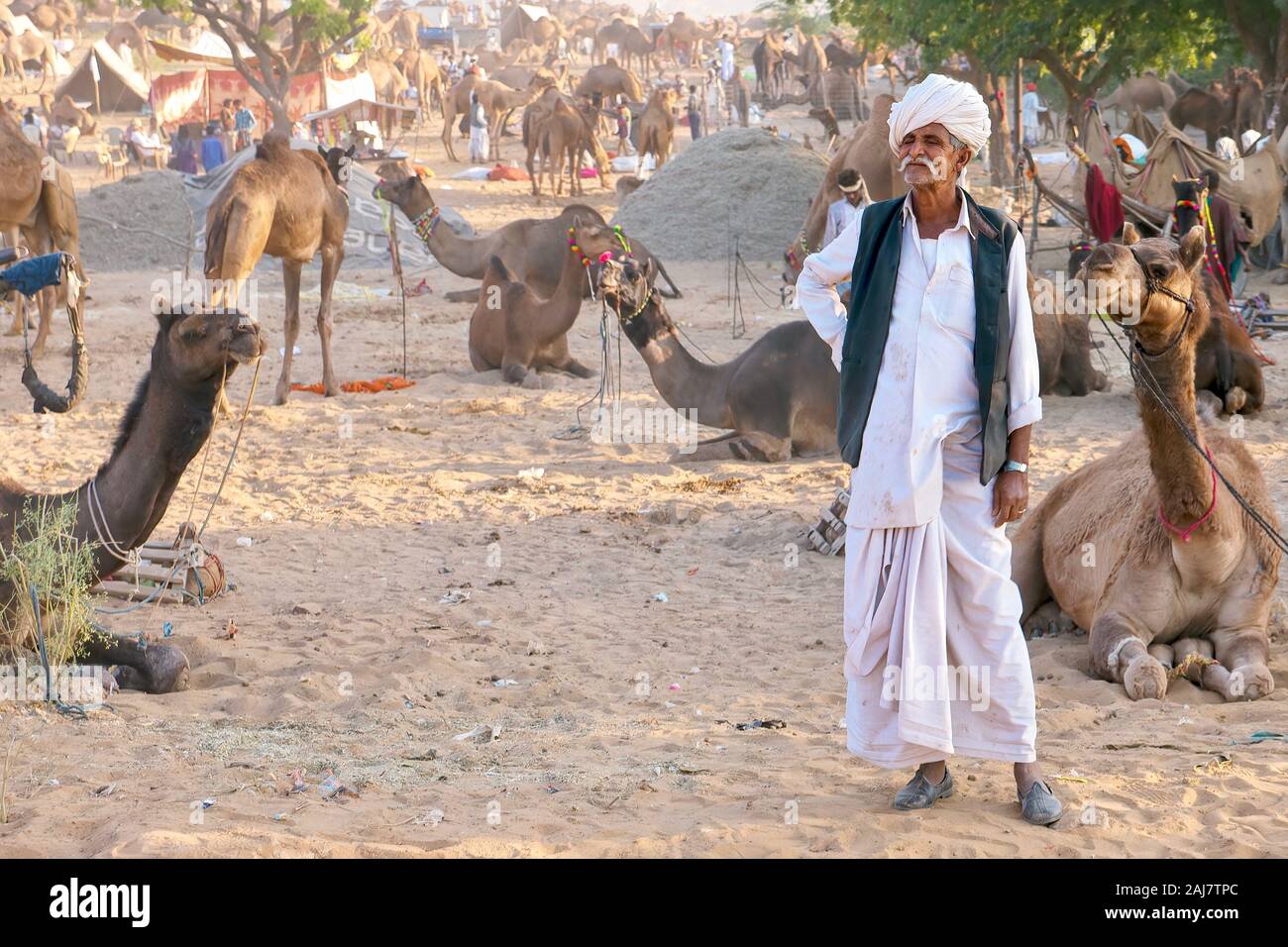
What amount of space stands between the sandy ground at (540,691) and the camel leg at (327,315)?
0.74 meters

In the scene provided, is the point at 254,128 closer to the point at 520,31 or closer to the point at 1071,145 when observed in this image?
the point at 1071,145

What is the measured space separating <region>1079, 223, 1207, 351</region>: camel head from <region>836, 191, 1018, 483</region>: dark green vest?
66cm

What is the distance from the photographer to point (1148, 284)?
4895mm

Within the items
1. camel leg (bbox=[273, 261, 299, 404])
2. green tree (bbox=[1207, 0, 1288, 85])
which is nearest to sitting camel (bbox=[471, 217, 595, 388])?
camel leg (bbox=[273, 261, 299, 404])

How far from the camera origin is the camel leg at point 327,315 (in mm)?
12383

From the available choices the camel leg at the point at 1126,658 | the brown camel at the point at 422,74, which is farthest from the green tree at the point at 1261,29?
the brown camel at the point at 422,74

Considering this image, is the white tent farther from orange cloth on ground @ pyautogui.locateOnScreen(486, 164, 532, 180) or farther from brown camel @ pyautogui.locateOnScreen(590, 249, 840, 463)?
brown camel @ pyautogui.locateOnScreen(590, 249, 840, 463)

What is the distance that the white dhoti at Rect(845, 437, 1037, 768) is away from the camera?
409 centimetres

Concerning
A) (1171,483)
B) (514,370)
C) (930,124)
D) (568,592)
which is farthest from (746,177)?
(930,124)

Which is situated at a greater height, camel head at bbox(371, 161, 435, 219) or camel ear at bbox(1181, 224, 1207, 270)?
camel head at bbox(371, 161, 435, 219)

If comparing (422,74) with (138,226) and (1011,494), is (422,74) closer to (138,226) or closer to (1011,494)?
(138,226)

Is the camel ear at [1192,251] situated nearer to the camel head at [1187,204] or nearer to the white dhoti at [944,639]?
Result: the white dhoti at [944,639]

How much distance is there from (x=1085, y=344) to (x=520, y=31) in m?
54.5

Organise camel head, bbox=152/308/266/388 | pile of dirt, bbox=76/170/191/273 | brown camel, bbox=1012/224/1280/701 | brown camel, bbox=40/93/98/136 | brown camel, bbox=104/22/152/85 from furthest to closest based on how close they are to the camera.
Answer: brown camel, bbox=104/22/152/85 → brown camel, bbox=40/93/98/136 → pile of dirt, bbox=76/170/191/273 → camel head, bbox=152/308/266/388 → brown camel, bbox=1012/224/1280/701
